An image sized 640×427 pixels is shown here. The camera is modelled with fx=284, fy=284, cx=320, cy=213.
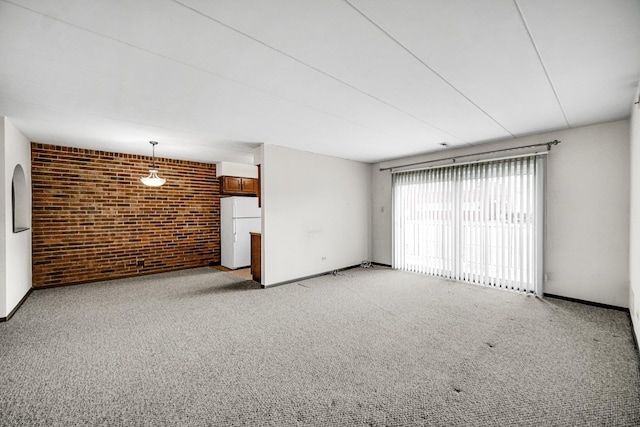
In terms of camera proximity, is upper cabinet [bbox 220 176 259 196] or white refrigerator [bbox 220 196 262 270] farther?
upper cabinet [bbox 220 176 259 196]

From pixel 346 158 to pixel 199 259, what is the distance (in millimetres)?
4150

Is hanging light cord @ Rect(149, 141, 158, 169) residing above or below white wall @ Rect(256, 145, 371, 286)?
above

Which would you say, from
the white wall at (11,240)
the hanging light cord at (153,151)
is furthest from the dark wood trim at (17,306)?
the hanging light cord at (153,151)

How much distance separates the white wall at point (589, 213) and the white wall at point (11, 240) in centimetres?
714

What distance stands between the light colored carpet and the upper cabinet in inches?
127

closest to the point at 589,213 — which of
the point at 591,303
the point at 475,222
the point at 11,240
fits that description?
the point at 591,303

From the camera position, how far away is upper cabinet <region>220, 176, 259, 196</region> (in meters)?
6.83

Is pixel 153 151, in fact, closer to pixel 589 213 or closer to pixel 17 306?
pixel 17 306

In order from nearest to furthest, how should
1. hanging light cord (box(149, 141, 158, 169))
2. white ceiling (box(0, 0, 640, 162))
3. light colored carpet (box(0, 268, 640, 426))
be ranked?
white ceiling (box(0, 0, 640, 162)) < light colored carpet (box(0, 268, 640, 426)) < hanging light cord (box(149, 141, 158, 169))

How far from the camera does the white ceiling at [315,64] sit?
1.65 metres

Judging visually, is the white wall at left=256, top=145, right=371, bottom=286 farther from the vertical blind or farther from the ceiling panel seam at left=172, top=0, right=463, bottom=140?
the ceiling panel seam at left=172, top=0, right=463, bottom=140

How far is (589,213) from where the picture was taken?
392cm

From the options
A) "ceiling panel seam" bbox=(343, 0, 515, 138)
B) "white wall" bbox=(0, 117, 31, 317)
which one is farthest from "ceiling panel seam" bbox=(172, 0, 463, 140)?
"white wall" bbox=(0, 117, 31, 317)

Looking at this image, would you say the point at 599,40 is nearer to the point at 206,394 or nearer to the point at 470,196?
the point at 470,196
